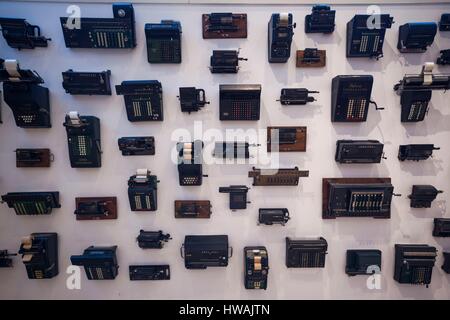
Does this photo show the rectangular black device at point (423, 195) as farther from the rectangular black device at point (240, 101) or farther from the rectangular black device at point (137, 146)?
the rectangular black device at point (137, 146)

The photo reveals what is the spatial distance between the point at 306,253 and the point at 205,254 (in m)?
0.82

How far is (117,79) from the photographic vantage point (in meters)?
1.83

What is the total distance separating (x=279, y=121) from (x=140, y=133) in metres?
1.14

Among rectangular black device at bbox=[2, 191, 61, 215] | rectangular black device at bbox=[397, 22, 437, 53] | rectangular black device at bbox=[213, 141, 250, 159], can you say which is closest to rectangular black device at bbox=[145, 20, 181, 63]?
rectangular black device at bbox=[213, 141, 250, 159]

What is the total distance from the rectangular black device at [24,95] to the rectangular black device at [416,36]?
9.08ft

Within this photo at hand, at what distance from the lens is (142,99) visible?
174cm

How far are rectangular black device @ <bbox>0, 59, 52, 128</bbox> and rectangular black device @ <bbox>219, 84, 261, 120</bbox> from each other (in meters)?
1.37

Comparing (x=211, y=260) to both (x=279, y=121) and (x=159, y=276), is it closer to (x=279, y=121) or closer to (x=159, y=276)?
(x=159, y=276)

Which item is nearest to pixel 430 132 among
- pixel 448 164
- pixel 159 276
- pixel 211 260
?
pixel 448 164

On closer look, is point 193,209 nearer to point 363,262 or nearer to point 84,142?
point 84,142

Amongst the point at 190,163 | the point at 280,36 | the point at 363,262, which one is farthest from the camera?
the point at 363,262

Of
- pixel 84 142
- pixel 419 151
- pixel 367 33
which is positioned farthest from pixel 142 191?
pixel 419 151
